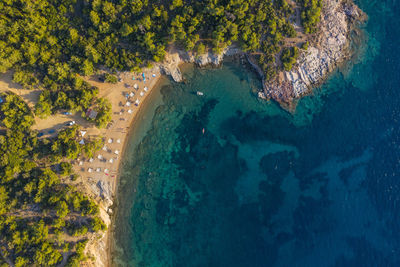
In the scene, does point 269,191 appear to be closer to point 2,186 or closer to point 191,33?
point 191,33

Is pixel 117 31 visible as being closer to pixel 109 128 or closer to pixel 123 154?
pixel 109 128

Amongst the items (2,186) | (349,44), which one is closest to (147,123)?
(2,186)

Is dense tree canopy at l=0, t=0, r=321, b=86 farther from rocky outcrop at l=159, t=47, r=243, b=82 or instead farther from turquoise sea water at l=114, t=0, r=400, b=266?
turquoise sea water at l=114, t=0, r=400, b=266

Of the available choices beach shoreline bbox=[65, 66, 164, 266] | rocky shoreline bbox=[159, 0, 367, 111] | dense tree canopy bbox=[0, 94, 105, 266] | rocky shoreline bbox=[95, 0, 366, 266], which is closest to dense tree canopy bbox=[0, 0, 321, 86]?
rocky shoreline bbox=[95, 0, 366, 266]

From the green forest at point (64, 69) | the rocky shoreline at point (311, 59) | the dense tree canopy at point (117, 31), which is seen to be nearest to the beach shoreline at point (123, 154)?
the green forest at point (64, 69)

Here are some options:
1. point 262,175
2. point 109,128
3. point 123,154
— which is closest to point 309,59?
point 262,175

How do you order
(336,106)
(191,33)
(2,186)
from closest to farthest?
(2,186), (191,33), (336,106)

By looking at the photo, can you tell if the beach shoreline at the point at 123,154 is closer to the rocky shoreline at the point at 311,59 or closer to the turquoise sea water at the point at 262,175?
the turquoise sea water at the point at 262,175
